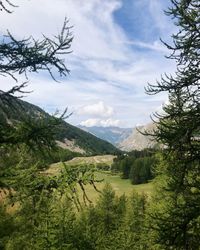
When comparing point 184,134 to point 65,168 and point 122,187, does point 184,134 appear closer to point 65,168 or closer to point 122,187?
point 65,168

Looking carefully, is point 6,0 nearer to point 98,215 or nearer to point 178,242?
point 178,242

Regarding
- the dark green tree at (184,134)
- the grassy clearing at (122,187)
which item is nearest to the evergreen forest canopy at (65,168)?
the dark green tree at (184,134)

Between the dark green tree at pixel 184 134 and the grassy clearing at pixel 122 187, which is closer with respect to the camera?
the dark green tree at pixel 184 134

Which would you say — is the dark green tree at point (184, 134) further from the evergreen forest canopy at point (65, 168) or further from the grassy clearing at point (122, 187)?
Answer: the grassy clearing at point (122, 187)

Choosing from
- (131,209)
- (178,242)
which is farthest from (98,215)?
(178,242)

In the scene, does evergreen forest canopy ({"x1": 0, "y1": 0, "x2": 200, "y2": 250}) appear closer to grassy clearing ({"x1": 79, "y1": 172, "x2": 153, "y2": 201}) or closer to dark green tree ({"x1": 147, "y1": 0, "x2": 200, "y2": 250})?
dark green tree ({"x1": 147, "y1": 0, "x2": 200, "y2": 250})

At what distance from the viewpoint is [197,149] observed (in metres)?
9.41

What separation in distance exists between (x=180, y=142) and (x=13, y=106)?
14.0 ft

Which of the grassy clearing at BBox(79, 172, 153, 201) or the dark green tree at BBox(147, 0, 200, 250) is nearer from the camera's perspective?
the dark green tree at BBox(147, 0, 200, 250)

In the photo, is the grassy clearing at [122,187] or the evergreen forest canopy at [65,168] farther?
the grassy clearing at [122,187]

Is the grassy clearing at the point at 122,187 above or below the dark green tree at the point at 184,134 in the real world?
below

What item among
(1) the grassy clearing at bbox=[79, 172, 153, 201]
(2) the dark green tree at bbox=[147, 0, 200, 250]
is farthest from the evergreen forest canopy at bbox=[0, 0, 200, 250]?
(1) the grassy clearing at bbox=[79, 172, 153, 201]

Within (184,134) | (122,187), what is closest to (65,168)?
(184,134)

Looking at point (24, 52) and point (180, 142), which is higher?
point (24, 52)
